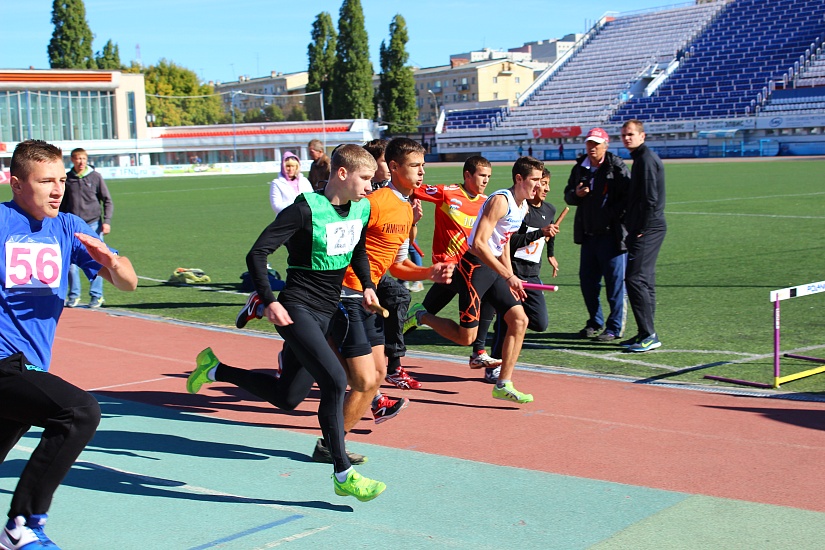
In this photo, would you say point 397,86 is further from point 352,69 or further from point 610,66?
point 610,66

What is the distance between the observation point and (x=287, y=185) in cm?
1175

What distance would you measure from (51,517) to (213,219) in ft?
73.8

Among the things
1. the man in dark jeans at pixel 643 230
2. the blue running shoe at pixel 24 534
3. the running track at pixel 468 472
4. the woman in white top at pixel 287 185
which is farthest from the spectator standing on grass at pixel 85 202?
the blue running shoe at pixel 24 534

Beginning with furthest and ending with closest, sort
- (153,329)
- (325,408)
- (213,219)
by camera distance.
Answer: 1. (213,219)
2. (153,329)
3. (325,408)

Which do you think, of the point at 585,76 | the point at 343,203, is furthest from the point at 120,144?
the point at 343,203

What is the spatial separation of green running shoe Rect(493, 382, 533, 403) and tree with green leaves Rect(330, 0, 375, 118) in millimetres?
80334

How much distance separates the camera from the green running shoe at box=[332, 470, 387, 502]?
189 inches

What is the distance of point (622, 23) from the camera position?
83812mm

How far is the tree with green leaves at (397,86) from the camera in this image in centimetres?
8831

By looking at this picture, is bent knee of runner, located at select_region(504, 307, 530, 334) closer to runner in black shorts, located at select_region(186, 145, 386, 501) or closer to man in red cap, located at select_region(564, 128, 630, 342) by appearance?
runner in black shorts, located at select_region(186, 145, 386, 501)

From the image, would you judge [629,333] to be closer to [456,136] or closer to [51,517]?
[51,517]

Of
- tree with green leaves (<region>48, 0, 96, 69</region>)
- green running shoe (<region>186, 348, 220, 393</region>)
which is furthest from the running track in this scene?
tree with green leaves (<region>48, 0, 96, 69</region>)

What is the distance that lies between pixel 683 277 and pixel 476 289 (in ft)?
22.6

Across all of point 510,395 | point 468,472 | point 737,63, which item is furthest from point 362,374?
point 737,63
